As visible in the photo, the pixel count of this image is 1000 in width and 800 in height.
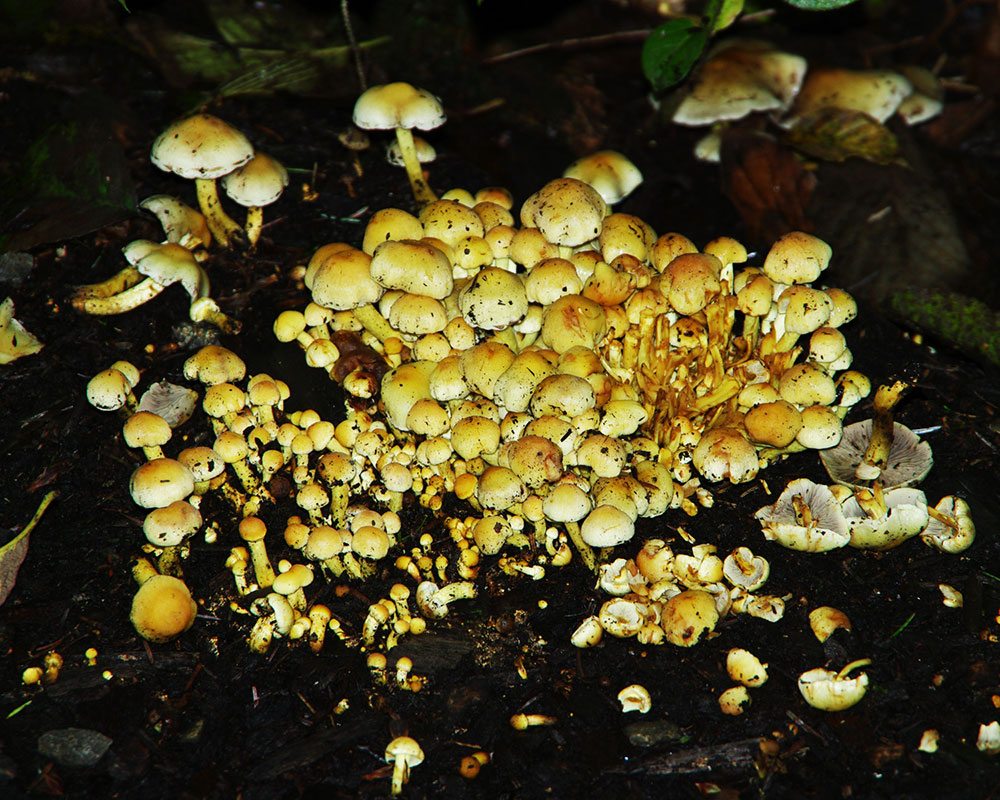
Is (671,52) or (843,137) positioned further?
(843,137)

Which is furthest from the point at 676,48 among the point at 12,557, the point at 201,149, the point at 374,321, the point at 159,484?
the point at 12,557

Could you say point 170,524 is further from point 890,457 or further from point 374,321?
point 890,457

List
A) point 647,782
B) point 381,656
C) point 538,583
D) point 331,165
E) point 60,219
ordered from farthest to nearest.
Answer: point 331,165
point 60,219
point 538,583
point 381,656
point 647,782

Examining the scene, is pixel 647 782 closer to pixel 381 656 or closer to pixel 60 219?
pixel 381 656

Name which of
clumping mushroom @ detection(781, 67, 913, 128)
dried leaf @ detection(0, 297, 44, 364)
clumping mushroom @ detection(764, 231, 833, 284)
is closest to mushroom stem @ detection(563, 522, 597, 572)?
clumping mushroom @ detection(764, 231, 833, 284)

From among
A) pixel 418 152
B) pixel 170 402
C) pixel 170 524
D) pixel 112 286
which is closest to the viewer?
pixel 170 524

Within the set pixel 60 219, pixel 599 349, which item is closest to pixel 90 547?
pixel 60 219
